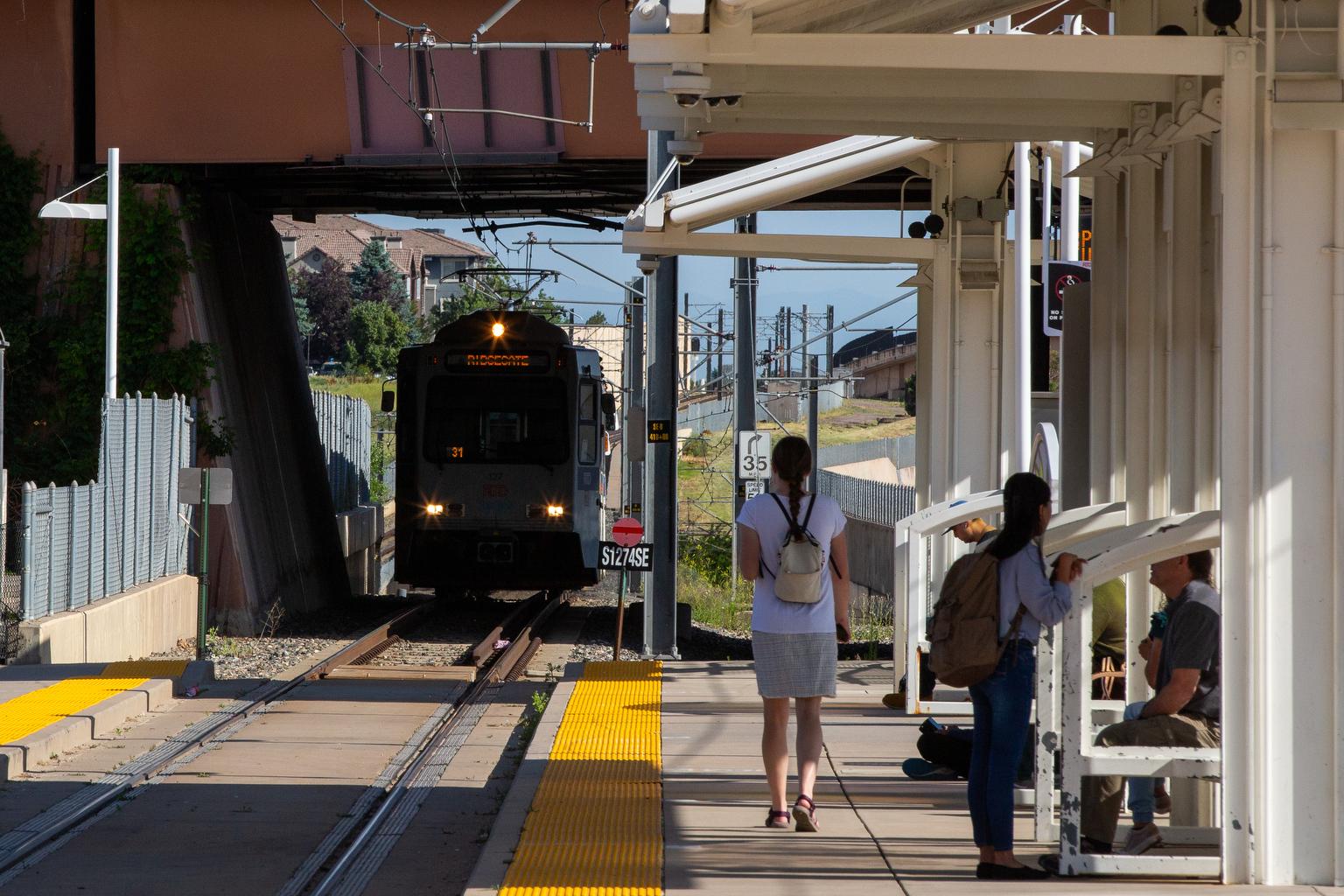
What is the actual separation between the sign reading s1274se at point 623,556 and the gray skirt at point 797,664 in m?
7.78

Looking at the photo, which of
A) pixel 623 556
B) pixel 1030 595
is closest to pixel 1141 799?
pixel 1030 595

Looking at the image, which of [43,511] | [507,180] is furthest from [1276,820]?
[507,180]

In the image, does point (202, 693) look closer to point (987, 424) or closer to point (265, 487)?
point (987, 424)

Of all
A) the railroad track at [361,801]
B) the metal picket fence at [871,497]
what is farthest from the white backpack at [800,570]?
the metal picket fence at [871,497]

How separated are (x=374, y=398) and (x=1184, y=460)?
64679 mm

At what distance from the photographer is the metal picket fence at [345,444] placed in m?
29.0

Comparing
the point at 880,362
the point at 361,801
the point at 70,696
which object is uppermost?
the point at 880,362

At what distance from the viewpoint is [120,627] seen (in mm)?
17031

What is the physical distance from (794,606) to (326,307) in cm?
8190

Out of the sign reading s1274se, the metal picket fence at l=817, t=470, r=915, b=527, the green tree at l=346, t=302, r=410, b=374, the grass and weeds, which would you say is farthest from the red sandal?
the green tree at l=346, t=302, r=410, b=374

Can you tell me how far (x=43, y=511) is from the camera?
15211 millimetres

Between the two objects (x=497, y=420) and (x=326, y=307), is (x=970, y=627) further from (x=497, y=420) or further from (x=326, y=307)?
(x=326, y=307)

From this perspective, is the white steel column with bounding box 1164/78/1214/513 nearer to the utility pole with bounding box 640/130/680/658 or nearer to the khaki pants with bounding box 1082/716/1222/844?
the khaki pants with bounding box 1082/716/1222/844

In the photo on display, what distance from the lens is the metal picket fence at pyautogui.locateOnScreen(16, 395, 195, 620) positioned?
15.2m
